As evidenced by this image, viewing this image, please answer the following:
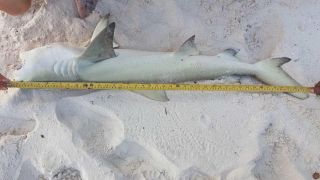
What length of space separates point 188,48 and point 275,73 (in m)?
0.48

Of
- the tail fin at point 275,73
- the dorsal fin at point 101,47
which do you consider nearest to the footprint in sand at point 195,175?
the tail fin at point 275,73

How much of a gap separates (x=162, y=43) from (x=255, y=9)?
0.56 meters

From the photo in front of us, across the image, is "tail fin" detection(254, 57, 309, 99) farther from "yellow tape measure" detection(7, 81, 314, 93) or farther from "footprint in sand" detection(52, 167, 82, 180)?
"footprint in sand" detection(52, 167, 82, 180)

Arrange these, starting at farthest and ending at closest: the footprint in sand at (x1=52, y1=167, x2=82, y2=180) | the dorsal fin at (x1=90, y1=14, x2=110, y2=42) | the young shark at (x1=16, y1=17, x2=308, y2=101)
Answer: the dorsal fin at (x1=90, y1=14, x2=110, y2=42) → the young shark at (x1=16, y1=17, x2=308, y2=101) → the footprint in sand at (x1=52, y1=167, x2=82, y2=180)

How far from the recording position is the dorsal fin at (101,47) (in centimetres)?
261

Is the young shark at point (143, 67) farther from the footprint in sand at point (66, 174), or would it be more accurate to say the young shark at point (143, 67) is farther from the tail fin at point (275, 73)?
the footprint in sand at point (66, 174)

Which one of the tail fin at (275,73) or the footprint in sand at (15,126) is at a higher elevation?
the tail fin at (275,73)

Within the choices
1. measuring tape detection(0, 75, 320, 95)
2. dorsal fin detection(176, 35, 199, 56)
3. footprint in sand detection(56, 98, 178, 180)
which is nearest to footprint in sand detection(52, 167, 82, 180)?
footprint in sand detection(56, 98, 178, 180)

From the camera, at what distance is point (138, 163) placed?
8.47 feet

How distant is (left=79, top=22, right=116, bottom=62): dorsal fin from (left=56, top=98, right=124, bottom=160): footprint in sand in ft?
0.79

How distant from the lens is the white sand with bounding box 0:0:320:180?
254 centimetres

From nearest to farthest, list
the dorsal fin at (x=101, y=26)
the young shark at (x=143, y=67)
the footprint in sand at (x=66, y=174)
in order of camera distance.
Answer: the footprint in sand at (x=66, y=174)
the young shark at (x=143, y=67)
the dorsal fin at (x=101, y=26)

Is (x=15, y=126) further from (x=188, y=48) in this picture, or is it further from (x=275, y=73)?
(x=275, y=73)

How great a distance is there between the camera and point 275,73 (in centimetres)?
266
